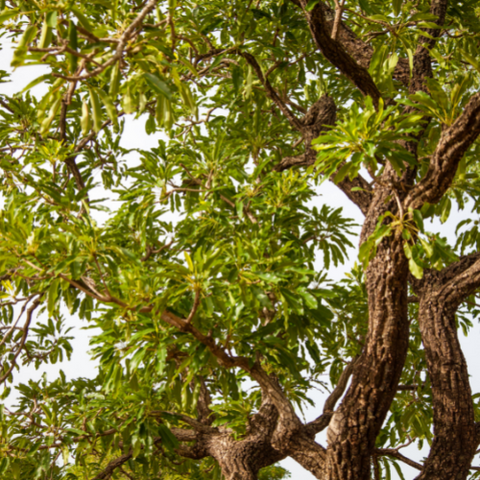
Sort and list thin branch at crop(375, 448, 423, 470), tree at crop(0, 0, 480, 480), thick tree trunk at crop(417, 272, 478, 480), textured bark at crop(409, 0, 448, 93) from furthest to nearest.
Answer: thin branch at crop(375, 448, 423, 470) → textured bark at crop(409, 0, 448, 93) → thick tree trunk at crop(417, 272, 478, 480) → tree at crop(0, 0, 480, 480)

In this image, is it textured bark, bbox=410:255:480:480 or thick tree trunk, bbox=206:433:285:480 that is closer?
textured bark, bbox=410:255:480:480

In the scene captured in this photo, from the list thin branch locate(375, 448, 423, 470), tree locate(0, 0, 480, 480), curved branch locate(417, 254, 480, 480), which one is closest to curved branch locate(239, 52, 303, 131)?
tree locate(0, 0, 480, 480)

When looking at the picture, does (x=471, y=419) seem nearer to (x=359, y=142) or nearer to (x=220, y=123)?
(x=359, y=142)

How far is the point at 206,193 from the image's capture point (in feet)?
7.20

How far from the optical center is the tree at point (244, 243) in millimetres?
1540

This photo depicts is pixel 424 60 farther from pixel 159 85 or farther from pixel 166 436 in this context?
pixel 166 436

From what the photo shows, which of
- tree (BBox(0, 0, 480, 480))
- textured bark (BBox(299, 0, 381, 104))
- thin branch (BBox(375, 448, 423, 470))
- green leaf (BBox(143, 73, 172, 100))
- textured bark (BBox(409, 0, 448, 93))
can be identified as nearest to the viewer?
green leaf (BBox(143, 73, 172, 100))

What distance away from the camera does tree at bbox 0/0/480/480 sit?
5.05 ft

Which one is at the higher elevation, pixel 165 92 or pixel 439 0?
pixel 439 0

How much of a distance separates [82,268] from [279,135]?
2.14 meters

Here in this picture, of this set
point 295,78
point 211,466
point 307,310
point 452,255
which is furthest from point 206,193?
point 211,466

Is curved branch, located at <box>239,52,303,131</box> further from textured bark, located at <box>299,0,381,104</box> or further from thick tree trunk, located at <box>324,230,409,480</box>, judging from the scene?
thick tree trunk, located at <box>324,230,409,480</box>

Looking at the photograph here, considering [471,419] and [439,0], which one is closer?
[471,419]

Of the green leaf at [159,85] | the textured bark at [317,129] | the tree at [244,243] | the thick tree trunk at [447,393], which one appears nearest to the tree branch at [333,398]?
the tree at [244,243]
